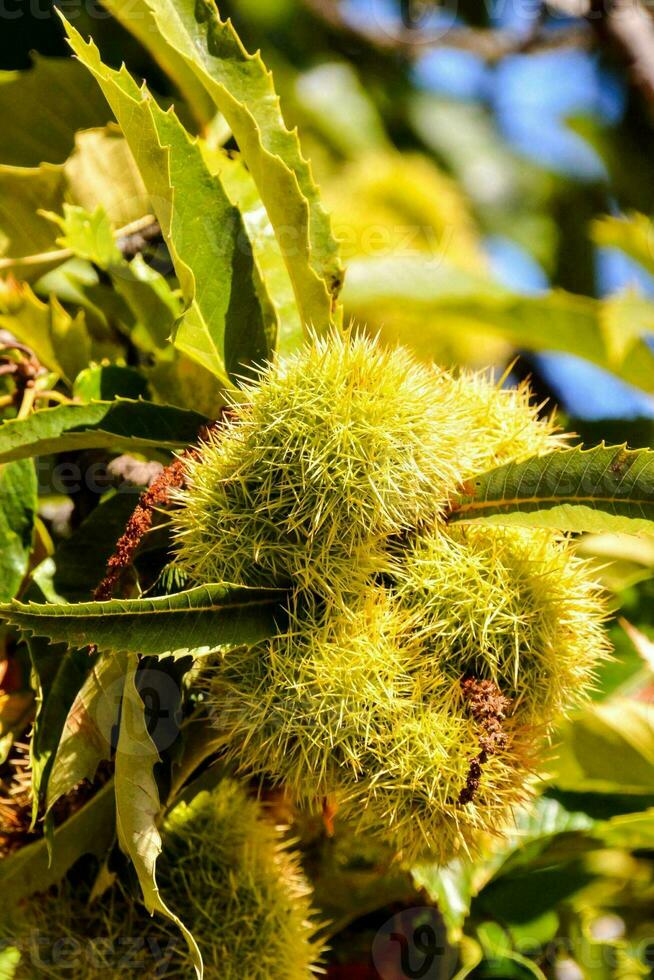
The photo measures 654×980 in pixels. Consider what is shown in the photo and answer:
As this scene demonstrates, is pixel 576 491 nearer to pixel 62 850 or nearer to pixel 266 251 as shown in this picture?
pixel 266 251

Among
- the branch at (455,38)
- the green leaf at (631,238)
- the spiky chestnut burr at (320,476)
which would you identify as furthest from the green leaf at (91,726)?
the branch at (455,38)

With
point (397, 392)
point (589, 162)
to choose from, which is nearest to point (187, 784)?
point (397, 392)

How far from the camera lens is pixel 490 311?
1610 mm

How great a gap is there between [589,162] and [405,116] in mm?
705

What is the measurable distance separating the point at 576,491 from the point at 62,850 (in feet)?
1.99

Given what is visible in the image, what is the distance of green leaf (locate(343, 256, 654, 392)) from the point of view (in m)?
1.54

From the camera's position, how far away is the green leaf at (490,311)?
1.54 meters

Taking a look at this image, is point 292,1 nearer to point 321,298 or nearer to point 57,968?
point 321,298

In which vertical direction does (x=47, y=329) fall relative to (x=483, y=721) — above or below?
above

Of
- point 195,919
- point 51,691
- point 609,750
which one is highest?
point 51,691

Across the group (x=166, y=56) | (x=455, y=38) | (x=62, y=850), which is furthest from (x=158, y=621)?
(x=455, y=38)

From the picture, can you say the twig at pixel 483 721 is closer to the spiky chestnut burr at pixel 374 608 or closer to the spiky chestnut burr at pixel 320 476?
the spiky chestnut burr at pixel 374 608

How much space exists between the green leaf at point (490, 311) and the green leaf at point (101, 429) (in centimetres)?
52

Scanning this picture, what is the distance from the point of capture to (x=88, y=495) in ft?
4.02
